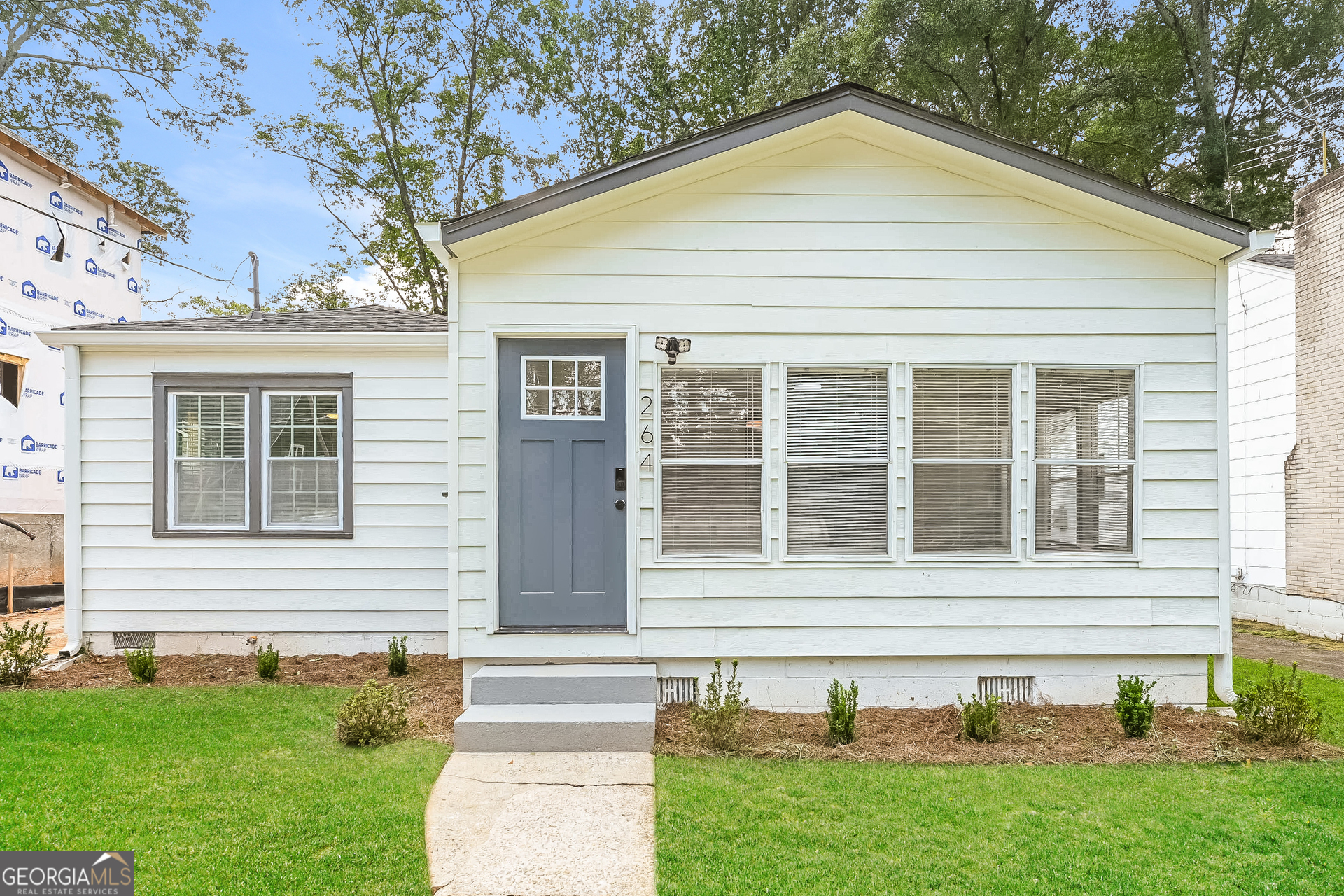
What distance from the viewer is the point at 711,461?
4.76 meters

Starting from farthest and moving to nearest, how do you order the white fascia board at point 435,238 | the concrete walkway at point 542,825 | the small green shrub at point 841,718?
the white fascia board at point 435,238, the small green shrub at point 841,718, the concrete walkway at point 542,825

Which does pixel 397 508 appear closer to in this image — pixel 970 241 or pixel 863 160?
pixel 863 160

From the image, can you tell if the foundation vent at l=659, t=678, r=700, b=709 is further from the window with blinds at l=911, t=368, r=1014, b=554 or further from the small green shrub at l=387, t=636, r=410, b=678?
the small green shrub at l=387, t=636, r=410, b=678

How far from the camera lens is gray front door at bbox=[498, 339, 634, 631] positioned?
4695mm

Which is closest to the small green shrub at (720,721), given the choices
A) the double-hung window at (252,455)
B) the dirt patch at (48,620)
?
the double-hung window at (252,455)

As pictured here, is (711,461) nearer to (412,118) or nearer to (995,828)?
(995,828)

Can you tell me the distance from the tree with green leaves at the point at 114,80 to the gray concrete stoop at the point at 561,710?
17953 millimetres

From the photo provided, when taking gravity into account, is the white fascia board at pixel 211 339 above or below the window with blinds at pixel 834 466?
above

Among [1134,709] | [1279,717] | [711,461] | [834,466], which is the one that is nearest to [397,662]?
[711,461]

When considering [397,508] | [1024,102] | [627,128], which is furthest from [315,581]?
[1024,102]

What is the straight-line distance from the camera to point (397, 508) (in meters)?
6.18

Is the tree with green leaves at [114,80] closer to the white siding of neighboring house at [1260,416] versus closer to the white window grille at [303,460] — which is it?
the white window grille at [303,460]

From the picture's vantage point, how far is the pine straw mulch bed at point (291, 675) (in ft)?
16.8

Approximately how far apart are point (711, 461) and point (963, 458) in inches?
71.6
